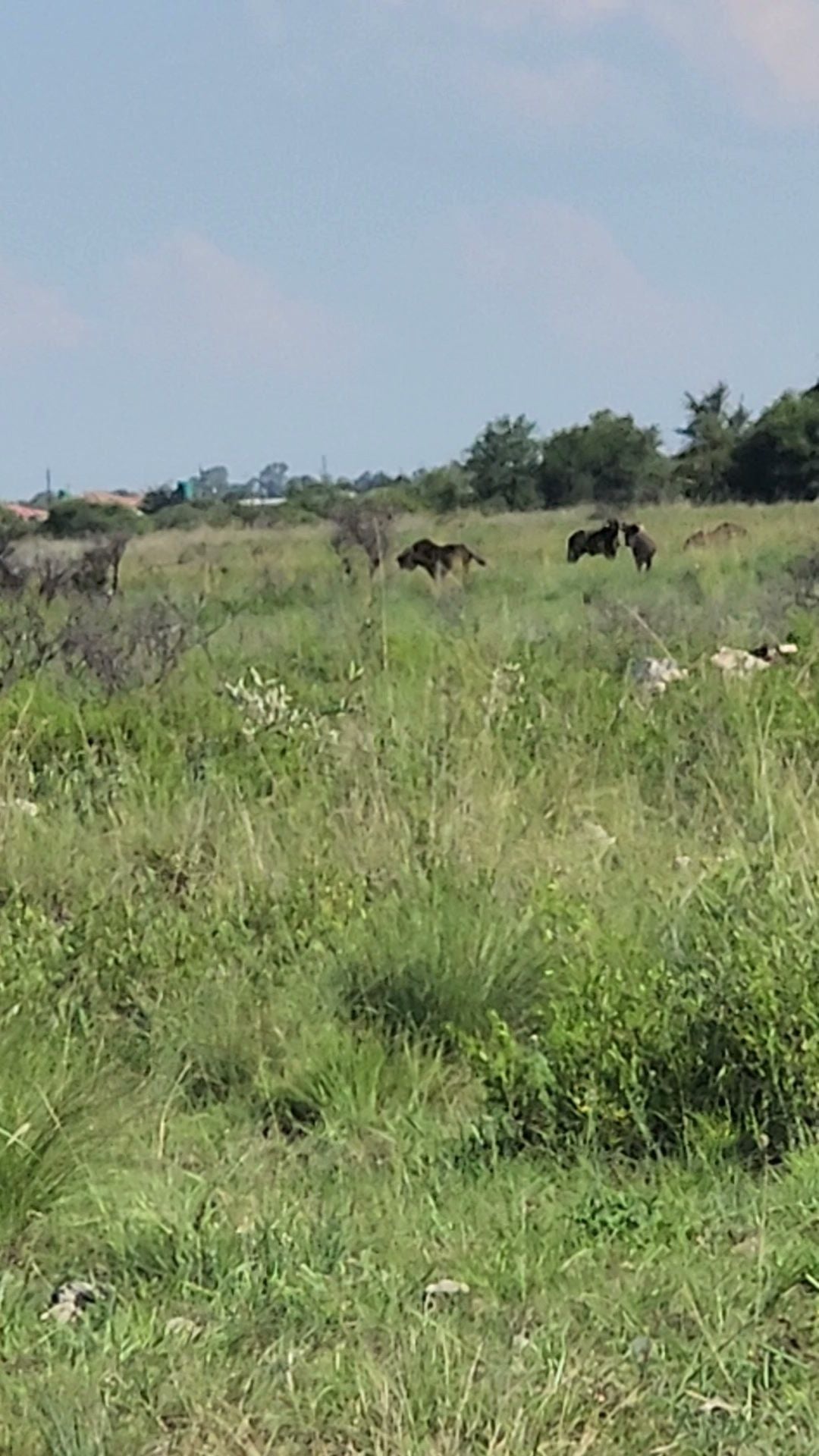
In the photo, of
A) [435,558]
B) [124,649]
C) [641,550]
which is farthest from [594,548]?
[124,649]

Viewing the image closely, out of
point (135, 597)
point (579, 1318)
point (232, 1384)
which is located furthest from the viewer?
point (135, 597)

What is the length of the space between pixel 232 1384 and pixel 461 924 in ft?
5.87

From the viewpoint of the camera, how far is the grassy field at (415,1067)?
7.77ft

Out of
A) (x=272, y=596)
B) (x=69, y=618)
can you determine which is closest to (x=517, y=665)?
(x=69, y=618)

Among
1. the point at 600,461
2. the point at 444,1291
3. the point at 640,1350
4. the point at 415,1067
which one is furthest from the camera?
the point at 600,461

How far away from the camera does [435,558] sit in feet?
57.0

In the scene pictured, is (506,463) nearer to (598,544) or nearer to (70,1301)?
(598,544)

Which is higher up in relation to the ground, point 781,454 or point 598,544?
point 781,454

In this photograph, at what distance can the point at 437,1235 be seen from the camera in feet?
9.29

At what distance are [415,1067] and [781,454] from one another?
39.5 meters

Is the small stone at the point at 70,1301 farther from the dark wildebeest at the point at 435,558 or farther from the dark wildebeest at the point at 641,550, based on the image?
the dark wildebeest at the point at 641,550

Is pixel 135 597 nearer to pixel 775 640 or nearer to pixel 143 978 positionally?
pixel 775 640

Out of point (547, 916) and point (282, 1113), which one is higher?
point (547, 916)

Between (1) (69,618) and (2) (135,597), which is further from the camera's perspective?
(2) (135,597)
